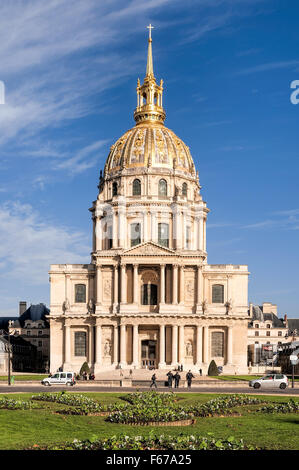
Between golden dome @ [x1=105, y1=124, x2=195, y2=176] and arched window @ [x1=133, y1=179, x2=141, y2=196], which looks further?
golden dome @ [x1=105, y1=124, x2=195, y2=176]

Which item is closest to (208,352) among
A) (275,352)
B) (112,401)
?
(275,352)

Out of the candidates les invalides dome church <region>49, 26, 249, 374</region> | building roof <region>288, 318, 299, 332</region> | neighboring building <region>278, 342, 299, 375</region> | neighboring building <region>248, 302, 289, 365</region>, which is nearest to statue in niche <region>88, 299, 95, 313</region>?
les invalides dome church <region>49, 26, 249, 374</region>

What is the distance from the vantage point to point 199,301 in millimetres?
94188

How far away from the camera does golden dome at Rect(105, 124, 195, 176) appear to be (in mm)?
106250

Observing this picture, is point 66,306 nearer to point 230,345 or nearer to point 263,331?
point 230,345

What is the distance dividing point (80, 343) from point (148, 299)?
11.4 metres

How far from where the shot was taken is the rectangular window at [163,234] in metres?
102

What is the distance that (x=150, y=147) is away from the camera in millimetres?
106500

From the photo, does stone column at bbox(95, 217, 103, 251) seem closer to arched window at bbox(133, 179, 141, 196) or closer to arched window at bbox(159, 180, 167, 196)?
arched window at bbox(133, 179, 141, 196)

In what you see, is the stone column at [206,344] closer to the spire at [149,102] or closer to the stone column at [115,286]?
the stone column at [115,286]

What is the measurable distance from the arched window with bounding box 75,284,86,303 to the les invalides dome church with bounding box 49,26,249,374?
5.6 inches

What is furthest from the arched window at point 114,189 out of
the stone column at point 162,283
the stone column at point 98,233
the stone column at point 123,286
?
the stone column at point 162,283

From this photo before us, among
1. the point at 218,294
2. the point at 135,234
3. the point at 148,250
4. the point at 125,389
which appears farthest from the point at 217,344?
the point at 125,389

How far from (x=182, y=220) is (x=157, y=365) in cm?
2297
